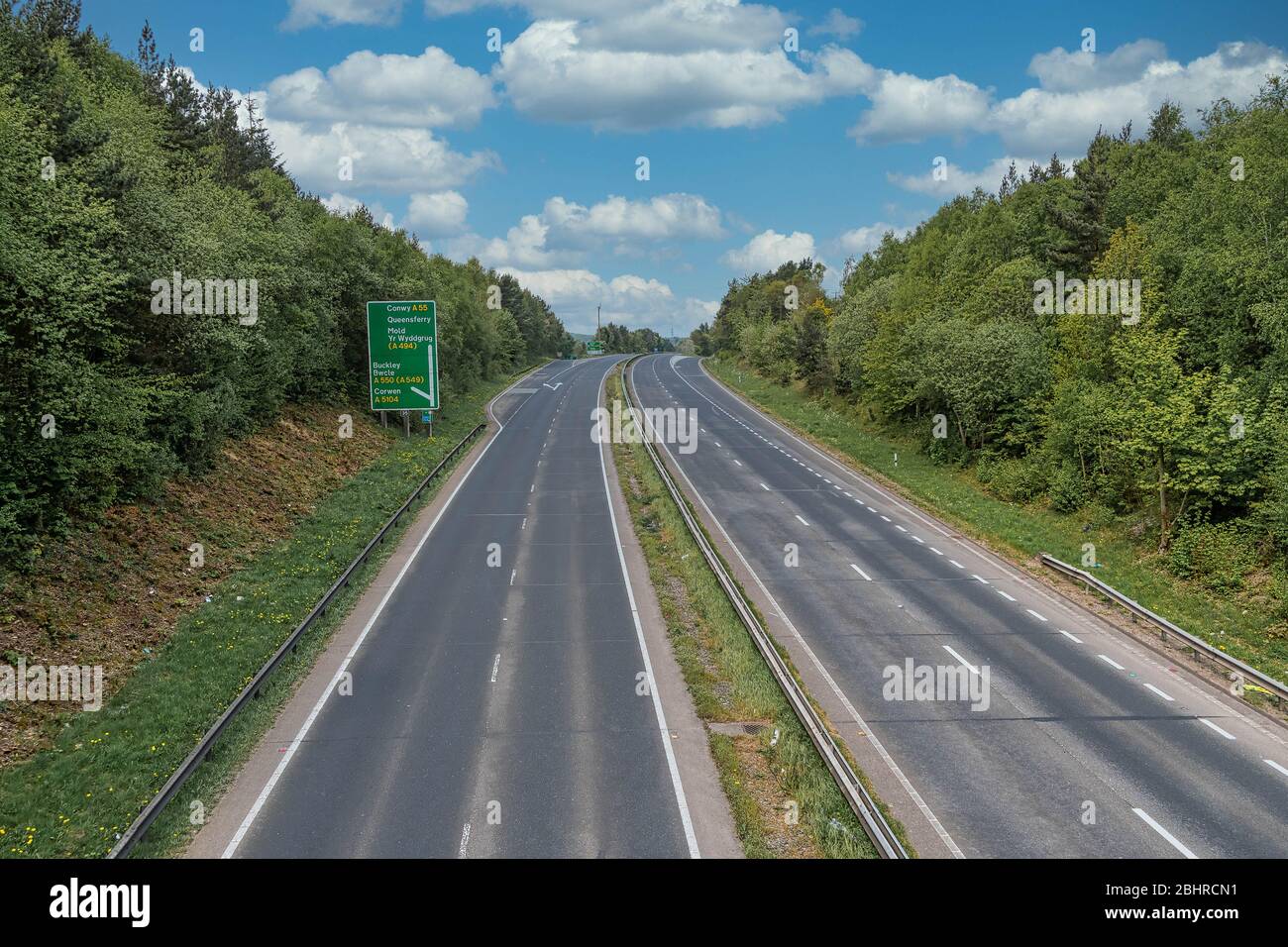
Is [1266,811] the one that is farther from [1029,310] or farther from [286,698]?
[1029,310]

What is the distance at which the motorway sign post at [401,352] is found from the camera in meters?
41.2

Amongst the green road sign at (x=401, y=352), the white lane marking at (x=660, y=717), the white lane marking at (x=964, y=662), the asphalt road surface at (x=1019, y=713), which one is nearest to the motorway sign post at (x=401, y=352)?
the green road sign at (x=401, y=352)

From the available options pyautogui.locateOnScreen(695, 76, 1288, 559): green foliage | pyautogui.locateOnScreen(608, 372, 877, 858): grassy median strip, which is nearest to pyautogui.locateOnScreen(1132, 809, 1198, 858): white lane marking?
pyautogui.locateOnScreen(608, 372, 877, 858): grassy median strip

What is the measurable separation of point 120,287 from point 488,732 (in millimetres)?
17087

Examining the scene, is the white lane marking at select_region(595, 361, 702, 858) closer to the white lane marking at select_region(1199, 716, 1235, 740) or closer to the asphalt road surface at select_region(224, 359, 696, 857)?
the asphalt road surface at select_region(224, 359, 696, 857)

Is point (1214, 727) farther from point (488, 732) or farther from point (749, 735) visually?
point (488, 732)

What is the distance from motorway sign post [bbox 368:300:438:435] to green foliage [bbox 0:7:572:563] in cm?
377

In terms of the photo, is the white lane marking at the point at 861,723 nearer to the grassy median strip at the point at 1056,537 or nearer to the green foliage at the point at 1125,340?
the grassy median strip at the point at 1056,537

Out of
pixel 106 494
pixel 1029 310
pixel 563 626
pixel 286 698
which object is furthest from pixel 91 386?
pixel 1029 310

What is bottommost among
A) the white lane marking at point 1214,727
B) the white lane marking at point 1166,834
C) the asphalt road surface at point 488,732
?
the white lane marking at point 1166,834

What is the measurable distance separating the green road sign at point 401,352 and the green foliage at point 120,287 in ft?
12.6

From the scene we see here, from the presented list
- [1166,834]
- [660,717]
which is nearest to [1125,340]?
[1166,834]

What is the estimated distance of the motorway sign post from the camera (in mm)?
41188
